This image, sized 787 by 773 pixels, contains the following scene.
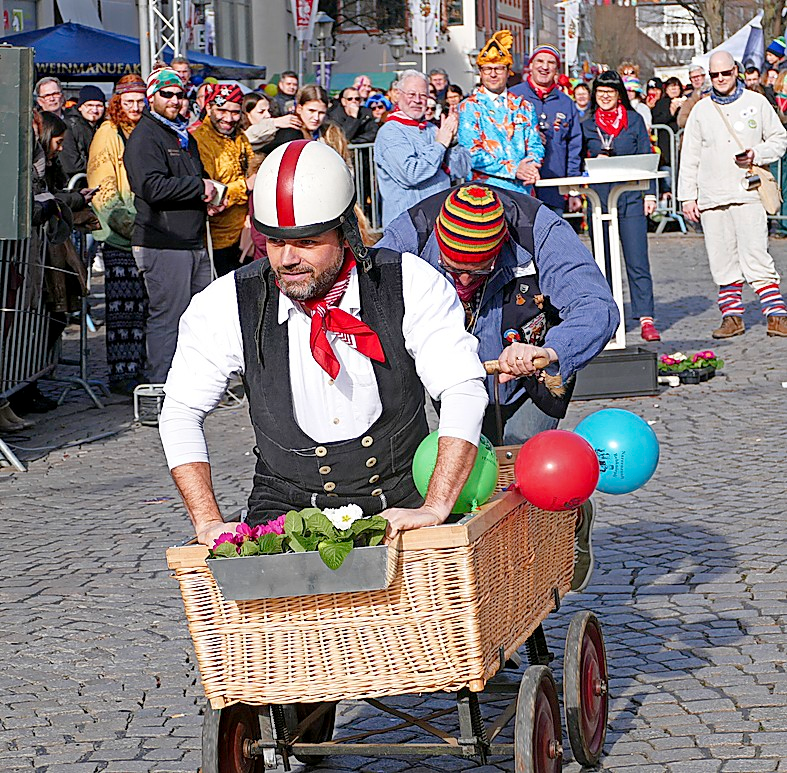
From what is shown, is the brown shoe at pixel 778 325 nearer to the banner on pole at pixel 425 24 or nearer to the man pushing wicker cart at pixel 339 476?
the man pushing wicker cart at pixel 339 476

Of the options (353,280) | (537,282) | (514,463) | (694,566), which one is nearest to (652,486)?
(694,566)

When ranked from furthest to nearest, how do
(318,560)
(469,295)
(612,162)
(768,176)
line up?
(768,176) → (612,162) → (469,295) → (318,560)

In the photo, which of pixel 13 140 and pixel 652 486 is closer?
pixel 652 486

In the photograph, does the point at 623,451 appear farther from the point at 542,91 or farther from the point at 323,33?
the point at 323,33

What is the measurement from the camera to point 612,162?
1114 cm

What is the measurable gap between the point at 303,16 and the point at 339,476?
34.3 meters

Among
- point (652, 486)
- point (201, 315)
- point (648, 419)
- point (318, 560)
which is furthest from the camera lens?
point (648, 419)

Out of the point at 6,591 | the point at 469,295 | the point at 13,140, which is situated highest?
the point at 13,140

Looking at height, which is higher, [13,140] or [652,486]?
[13,140]

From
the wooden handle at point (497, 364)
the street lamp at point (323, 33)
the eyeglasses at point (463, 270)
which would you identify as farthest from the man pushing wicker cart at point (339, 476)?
the street lamp at point (323, 33)

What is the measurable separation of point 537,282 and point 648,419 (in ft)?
17.1

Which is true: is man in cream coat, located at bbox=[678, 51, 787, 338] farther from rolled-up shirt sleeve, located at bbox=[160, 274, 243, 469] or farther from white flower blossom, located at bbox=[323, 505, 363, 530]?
white flower blossom, located at bbox=[323, 505, 363, 530]

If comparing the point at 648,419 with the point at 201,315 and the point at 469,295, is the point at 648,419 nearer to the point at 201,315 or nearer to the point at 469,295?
the point at 469,295

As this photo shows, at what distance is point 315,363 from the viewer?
13.1 ft
